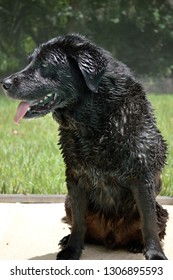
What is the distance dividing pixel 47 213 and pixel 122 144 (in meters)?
1.38

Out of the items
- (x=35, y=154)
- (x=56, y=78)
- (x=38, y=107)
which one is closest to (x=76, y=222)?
(x=38, y=107)

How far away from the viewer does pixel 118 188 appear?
9.55 feet

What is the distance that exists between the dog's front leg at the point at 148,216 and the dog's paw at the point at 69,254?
0.39m

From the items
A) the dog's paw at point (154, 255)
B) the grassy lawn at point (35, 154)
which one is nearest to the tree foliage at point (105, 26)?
the grassy lawn at point (35, 154)

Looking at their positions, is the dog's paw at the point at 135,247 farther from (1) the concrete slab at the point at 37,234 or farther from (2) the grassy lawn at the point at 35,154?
(2) the grassy lawn at the point at 35,154

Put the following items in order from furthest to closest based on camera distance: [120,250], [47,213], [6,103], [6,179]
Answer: [6,103], [6,179], [47,213], [120,250]

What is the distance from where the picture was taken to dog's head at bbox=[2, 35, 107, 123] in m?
2.69

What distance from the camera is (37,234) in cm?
351

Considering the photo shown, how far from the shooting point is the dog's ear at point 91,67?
106 inches

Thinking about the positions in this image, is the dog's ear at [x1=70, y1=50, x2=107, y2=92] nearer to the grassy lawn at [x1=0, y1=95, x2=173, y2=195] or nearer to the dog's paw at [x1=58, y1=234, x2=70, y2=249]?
the dog's paw at [x1=58, y1=234, x2=70, y2=249]

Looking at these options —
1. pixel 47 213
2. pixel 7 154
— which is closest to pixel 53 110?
pixel 47 213

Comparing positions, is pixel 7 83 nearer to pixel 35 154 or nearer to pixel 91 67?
pixel 91 67
